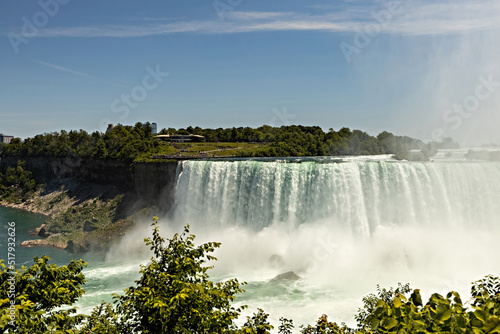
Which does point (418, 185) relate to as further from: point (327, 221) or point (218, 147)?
point (218, 147)

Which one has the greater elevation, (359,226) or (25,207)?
(25,207)

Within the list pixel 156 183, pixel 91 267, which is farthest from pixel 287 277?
pixel 156 183

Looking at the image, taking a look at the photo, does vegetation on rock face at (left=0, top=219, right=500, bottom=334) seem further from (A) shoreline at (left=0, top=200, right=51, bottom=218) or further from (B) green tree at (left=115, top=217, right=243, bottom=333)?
(A) shoreline at (left=0, top=200, right=51, bottom=218)

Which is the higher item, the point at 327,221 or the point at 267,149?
the point at 267,149

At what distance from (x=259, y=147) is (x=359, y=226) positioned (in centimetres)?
3513

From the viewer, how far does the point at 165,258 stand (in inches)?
325

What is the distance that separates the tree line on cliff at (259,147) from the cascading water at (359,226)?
847 inches

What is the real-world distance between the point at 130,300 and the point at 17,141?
281ft

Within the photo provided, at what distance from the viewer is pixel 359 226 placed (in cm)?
2834

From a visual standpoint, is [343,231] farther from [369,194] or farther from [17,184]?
[17,184]

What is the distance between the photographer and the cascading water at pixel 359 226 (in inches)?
950

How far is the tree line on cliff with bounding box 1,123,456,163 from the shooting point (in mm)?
54438

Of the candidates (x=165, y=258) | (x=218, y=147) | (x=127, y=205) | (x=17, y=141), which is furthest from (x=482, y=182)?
(x=17, y=141)

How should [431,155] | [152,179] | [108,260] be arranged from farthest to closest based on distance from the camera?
[431,155], [152,179], [108,260]
